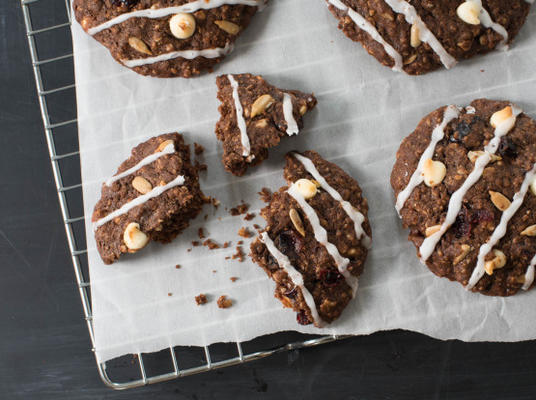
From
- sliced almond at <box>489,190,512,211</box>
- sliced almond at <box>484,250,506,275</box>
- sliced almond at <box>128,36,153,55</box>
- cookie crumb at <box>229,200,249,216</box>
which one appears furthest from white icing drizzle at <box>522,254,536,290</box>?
sliced almond at <box>128,36,153,55</box>

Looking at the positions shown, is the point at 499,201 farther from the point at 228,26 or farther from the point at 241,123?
the point at 228,26

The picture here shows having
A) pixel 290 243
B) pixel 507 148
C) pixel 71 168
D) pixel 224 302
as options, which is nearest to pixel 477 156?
pixel 507 148

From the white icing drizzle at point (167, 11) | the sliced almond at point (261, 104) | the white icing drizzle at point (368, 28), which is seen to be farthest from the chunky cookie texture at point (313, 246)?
the white icing drizzle at point (167, 11)

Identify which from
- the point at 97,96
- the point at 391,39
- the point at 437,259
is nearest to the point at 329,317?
the point at 437,259

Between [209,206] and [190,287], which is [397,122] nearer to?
[209,206]

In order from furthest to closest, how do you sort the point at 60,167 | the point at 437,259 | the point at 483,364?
the point at 60,167, the point at 483,364, the point at 437,259

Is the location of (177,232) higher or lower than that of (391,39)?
lower
